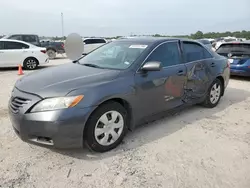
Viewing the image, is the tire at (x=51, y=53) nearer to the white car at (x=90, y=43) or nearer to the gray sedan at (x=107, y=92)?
the white car at (x=90, y=43)

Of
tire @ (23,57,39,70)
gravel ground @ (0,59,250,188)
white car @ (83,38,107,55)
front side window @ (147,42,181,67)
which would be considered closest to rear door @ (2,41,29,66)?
tire @ (23,57,39,70)

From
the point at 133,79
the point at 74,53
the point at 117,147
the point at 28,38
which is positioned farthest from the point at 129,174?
the point at 28,38

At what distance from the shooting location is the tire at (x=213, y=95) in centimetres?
522

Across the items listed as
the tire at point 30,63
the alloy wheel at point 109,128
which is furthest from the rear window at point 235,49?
the tire at point 30,63

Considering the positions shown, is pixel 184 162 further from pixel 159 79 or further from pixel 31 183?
pixel 31 183

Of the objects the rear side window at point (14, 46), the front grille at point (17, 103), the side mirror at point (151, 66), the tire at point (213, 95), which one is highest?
the side mirror at point (151, 66)

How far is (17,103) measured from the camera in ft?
10.1

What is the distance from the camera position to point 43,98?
9.59ft

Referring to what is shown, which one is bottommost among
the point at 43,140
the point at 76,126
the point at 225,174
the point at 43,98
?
the point at 225,174

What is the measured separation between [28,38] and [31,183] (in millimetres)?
14191

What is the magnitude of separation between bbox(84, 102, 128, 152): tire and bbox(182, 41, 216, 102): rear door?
166 centimetres

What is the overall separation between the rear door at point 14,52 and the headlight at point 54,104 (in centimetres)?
916

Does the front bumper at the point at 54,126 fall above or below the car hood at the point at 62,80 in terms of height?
below

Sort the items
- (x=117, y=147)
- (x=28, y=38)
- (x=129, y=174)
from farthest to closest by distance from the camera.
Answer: (x=28, y=38), (x=117, y=147), (x=129, y=174)
